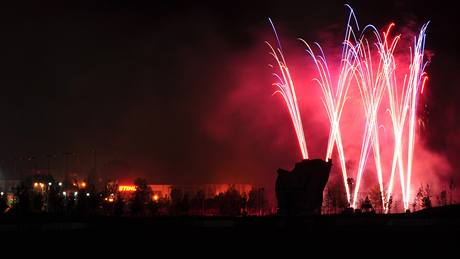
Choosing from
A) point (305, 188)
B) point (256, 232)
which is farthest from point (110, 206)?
point (256, 232)

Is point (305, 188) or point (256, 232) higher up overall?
point (305, 188)

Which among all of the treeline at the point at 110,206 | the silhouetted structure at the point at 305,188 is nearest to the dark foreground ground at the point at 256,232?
the silhouetted structure at the point at 305,188

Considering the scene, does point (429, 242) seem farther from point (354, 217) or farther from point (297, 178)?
point (297, 178)

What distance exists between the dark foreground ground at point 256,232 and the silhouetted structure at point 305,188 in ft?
31.4

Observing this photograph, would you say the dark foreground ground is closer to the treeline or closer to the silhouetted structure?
the silhouetted structure

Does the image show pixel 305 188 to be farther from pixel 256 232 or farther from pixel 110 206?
pixel 110 206

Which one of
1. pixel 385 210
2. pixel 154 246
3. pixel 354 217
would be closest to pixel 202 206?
pixel 385 210

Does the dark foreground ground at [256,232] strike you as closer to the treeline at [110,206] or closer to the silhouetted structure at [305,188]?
the silhouetted structure at [305,188]

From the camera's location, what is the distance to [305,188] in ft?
202

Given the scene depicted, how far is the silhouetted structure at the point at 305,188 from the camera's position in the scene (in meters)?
61.0

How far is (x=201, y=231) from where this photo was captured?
4419 centimetres

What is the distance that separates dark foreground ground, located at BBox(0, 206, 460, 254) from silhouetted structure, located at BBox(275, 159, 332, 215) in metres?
9.57

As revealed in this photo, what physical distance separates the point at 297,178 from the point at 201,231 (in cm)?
2038

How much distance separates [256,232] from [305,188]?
67.0 feet
